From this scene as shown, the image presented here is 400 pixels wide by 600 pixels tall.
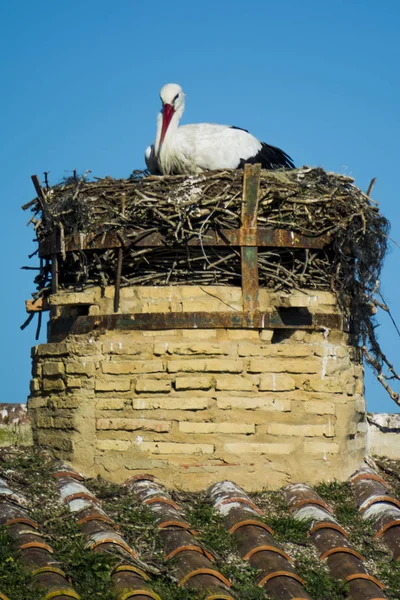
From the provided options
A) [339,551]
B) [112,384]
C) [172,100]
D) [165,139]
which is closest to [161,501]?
[112,384]

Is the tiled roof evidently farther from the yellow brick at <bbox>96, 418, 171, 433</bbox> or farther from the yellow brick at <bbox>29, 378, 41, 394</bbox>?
the yellow brick at <bbox>29, 378, 41, 394</bbox>

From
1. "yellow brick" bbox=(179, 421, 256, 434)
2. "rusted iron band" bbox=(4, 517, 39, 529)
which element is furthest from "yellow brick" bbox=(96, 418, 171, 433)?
"rusted iron band" bbox=(4, 517, 39, 529)

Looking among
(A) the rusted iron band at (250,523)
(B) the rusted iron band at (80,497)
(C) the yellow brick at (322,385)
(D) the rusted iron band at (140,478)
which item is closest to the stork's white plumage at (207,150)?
(C) the yellow brick at (322,385)

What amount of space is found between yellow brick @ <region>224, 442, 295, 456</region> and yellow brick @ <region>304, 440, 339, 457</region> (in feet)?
0.37

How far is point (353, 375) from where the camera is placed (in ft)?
25.0

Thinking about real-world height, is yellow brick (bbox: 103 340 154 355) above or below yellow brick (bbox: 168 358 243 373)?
above

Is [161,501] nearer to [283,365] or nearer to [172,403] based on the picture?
[172,403]

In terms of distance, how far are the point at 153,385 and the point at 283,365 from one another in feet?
2.96

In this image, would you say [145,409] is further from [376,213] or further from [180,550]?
[376,213]

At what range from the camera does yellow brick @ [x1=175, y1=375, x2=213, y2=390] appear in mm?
7043

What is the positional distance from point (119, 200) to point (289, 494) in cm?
237

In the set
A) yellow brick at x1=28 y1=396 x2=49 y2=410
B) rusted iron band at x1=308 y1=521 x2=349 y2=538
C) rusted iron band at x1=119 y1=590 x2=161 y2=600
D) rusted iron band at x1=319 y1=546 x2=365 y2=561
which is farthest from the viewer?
yellow brick at x1=28 y1=396 x2=49 y2=410

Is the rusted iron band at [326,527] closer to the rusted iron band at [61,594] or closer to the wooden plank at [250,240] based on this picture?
the wooden plank at [250,240]

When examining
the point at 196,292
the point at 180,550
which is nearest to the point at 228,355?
the point at 196,292
